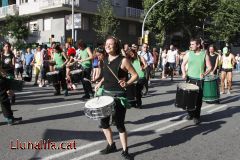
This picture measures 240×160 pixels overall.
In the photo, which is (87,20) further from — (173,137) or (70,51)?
(173,137)

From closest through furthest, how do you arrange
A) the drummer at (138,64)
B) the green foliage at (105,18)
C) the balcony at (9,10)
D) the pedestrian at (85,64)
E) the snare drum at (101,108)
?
1. the snare drum at (101,108)
2. the drummer at (138,64)
3. the pedestrian at (85,64)
4. the green foliage at (105,18)
5. the balcony at (9,10)

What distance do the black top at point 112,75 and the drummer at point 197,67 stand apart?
320 cm

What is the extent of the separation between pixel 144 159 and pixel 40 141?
200 centimetres

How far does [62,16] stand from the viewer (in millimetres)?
35156

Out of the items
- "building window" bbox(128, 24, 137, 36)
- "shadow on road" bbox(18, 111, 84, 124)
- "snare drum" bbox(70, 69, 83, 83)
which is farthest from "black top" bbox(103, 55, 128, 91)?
"building window" bbox(128, 24, 137, 36)

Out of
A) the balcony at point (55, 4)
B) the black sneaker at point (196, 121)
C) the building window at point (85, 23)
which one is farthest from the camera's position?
the building window at point (85, 23)

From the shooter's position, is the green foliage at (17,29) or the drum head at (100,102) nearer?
the drum head at (100,102)

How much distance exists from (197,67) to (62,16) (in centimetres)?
2755

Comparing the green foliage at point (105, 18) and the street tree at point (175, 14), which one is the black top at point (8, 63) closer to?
the green foliage at point (105, 18)

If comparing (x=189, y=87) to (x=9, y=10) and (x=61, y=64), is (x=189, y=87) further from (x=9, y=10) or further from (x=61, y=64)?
(x=9, y=10)

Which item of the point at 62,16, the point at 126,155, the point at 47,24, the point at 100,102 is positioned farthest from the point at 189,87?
the point at 47,24

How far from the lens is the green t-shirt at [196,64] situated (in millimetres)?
8930

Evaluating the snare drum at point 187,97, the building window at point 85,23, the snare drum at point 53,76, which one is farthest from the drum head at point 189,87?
the building window at point 85,23

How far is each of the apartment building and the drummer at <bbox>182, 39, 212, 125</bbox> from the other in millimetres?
22931
